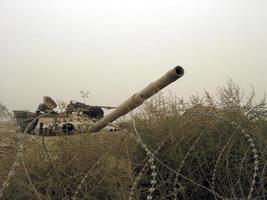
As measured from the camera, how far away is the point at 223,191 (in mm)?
6613

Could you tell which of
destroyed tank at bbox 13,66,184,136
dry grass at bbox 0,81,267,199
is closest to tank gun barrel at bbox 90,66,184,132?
destroyed tank at bbox 13,66,184,136

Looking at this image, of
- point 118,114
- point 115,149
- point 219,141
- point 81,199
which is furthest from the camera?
point 118,114

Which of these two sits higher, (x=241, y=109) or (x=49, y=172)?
(x=241, y=109)

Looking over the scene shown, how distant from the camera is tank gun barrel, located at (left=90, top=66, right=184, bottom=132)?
816 centimetres

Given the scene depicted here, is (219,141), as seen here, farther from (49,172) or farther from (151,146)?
(49,172)

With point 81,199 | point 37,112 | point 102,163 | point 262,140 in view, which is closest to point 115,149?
point 102,163

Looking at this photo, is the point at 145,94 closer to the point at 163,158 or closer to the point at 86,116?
the point at 86,116

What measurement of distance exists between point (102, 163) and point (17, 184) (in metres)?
1.08

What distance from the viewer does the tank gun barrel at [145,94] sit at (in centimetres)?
816

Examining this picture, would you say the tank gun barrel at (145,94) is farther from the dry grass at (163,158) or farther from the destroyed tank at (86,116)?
the dry grass at (163,158)

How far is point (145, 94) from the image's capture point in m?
8.83

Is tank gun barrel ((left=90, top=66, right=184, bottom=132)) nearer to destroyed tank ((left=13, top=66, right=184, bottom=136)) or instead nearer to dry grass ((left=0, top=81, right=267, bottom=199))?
destroyed tank ((left=13, top=66, right=184, bottom=136))

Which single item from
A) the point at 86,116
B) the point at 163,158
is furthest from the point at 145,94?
the point at 163,158

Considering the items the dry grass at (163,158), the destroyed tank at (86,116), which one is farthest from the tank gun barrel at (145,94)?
the dry grass at (163,158)
